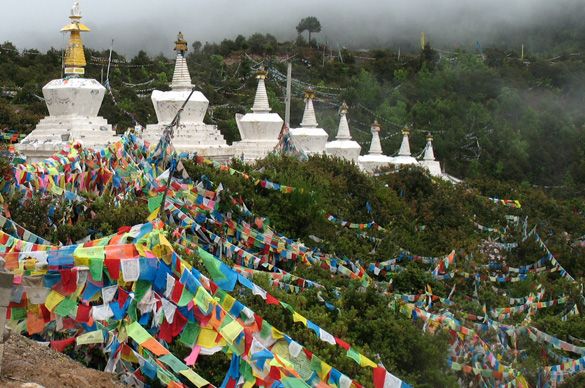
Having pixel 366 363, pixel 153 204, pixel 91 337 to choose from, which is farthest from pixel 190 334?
pixel 153 204

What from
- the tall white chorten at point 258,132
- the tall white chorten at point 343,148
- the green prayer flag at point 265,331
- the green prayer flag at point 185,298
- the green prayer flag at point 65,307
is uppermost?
the green prayer flag at point 185,298

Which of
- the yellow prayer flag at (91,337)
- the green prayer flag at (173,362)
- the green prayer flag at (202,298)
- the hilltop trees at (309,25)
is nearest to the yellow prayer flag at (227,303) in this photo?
the green prayer flag at (202,298)

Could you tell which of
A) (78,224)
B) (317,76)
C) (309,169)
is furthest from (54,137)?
(317,76)

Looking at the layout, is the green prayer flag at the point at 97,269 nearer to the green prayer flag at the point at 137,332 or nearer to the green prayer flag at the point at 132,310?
the green prayer flag at the point at 132,310

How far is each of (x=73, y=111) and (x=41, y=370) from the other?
1170cm

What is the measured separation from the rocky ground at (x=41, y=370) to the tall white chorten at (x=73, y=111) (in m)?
9.99

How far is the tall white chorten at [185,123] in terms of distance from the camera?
18.8 m

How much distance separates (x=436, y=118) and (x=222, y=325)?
160ft

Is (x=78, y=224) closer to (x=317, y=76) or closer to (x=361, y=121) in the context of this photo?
Result: (x=361, y=121)

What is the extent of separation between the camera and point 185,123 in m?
19.3

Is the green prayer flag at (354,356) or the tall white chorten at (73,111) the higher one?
the tall white chorten at (73,111)

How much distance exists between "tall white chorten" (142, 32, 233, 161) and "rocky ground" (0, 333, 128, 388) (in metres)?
12.1

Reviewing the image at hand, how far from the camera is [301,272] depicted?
419 inches

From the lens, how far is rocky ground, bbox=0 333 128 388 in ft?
18.6
